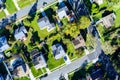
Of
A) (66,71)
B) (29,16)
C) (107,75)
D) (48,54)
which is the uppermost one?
(29,16)

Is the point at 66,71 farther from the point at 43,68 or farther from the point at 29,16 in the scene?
the point at 29,16

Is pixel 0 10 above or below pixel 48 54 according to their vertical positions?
above

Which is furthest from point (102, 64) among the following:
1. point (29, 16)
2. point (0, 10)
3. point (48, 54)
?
point (0, 10)

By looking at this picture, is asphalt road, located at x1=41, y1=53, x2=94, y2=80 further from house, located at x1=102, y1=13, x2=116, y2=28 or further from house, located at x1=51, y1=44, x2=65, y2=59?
house, located at x1=102, y1=13, x2=116, y2=28

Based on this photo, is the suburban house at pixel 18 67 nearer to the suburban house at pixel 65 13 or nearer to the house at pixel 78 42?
the house at pixel 78 42

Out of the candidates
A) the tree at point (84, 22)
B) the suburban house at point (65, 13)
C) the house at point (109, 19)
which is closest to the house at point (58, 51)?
the suburban house at point (65, 13)

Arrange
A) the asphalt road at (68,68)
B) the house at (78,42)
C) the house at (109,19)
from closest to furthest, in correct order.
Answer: the house at (78,42)
the house at (109,19)
the asphalt road at (68,68)
